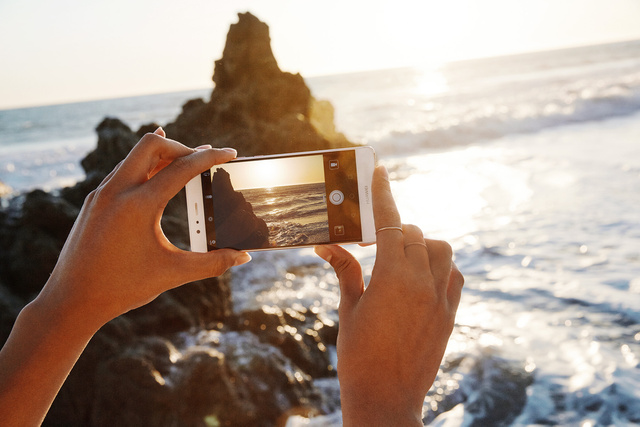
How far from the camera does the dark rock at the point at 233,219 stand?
204cm

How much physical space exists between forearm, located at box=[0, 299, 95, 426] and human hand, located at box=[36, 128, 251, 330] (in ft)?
0.15

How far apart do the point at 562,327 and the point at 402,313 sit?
365 cm

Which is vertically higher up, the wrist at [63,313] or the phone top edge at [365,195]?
the phone top edge at [365,195]

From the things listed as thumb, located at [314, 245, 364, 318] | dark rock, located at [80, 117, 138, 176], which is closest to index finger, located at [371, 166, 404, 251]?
thumb, located at [314, 245, 364, 318]

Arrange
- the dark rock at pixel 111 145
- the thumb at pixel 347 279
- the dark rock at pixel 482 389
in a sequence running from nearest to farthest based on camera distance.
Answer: the thumb at pixel 347 279
the dark rock at pixel 482 389
the dark rock at pixel 111 145

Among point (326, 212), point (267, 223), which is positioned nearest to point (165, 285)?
point (267, 223)

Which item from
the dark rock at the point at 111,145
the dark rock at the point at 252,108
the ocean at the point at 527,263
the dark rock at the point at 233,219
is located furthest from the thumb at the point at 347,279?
the dark rock at the point at 252,108

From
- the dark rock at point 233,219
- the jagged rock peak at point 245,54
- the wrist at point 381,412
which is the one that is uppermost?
the jagged rock peak at point 245,54

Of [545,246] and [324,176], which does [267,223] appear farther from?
[545,246]

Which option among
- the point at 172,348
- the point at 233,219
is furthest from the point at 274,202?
the point at 172,348

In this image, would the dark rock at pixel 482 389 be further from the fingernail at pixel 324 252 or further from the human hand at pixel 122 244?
the human hand at pixel 122 244

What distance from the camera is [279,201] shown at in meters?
2.03

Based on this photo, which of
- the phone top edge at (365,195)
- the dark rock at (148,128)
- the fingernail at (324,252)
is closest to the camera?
the fingernail at (324,252)

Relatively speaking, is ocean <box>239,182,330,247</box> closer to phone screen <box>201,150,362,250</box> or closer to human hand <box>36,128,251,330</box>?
phone screen <box>201,150,362,250</box>
